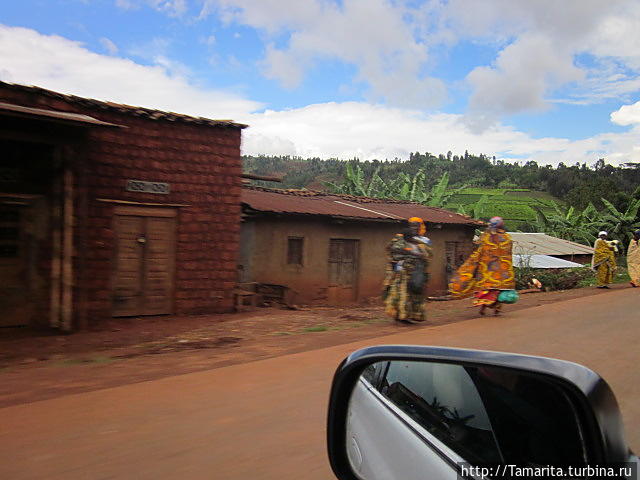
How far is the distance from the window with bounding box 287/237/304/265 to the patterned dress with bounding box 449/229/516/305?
230 inches

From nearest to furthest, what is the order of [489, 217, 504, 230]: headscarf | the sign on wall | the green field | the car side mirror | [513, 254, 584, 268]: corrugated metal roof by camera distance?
the car side mirror → [489, 217, 504, 230]: headscarf → the sign on wall → [513, 254, 584, 268]: corrugated metal roof → the green field

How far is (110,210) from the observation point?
9.66 metres

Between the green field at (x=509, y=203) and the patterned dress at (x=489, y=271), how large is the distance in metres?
27.7

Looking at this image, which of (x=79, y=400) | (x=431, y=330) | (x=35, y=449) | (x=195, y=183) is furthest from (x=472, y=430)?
(x=195, y=183)

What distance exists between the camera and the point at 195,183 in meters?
10.7

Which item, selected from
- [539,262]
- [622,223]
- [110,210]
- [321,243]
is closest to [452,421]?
[110,210]

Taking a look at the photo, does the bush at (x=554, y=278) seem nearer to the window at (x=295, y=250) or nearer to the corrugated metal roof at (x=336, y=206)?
the corrugated metal roof at (x=336, y=206)

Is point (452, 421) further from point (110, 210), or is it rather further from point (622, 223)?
point (622, 223)

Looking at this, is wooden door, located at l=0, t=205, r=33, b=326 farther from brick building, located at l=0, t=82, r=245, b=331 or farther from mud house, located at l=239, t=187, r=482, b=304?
mud house, located at l=239, t=187, r=482, b=304

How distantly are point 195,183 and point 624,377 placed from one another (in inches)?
312

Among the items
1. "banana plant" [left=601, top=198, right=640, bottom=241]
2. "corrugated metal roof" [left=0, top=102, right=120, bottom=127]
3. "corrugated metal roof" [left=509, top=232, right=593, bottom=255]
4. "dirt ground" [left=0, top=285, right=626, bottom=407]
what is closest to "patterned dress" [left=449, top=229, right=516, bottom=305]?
"dirt ground" [left=0, top=285, right=626, bottom=407]

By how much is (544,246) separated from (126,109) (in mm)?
21870

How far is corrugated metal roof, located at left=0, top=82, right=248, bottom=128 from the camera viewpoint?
8445mm

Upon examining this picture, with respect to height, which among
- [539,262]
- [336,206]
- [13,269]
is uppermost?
[336,206]
